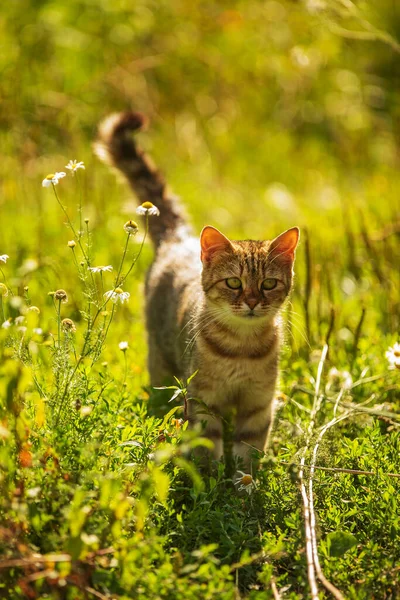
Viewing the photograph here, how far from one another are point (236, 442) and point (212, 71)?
235 inches

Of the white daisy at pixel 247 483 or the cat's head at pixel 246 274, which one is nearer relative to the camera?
the white daisy at pixel 247 483

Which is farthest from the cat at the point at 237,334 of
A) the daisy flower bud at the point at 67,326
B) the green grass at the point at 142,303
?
the daisy flower bud at the point at 67,326

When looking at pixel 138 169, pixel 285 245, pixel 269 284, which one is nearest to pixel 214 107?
pixel 138 169

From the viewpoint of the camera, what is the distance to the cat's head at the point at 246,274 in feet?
9.75

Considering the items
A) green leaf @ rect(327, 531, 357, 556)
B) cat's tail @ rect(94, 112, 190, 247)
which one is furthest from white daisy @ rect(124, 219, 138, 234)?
cat's tail @ rect(94, 112, 190, 247)

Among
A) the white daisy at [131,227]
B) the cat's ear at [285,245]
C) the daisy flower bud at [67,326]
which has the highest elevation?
the white daisy at [131,227]

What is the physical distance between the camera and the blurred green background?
5.68 m

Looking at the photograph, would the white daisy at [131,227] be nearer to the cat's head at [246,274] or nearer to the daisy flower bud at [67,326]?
the daisy flower bud at [67,326]

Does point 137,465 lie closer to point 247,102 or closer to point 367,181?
point 367,181

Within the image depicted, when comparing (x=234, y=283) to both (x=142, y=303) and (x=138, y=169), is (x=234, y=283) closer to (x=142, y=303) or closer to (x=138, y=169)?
(x=142, y=303)

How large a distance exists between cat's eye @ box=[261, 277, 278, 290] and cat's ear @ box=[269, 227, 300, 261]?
0.11 m

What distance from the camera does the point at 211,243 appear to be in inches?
122

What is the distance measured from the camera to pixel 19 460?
2.17 metres

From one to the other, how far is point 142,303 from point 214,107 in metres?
4.54
